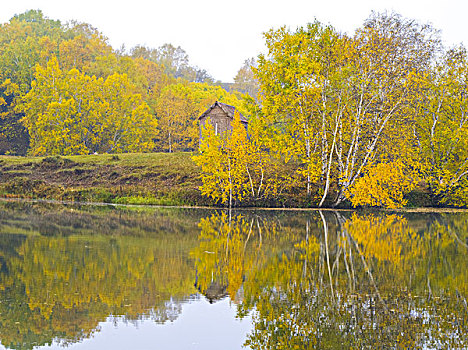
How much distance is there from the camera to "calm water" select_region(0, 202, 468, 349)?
763 centimetres

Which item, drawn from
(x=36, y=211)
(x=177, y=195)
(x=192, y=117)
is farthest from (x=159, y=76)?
(x=36, y=211)

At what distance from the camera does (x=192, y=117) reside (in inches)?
2731

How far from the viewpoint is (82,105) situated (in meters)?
Result: 60.5

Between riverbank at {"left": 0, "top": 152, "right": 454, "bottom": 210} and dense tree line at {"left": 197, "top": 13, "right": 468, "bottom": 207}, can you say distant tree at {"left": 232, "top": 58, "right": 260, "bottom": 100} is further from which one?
dense tree line at {"left": 197, "top": 13, "right": 468, "bottom": 207}

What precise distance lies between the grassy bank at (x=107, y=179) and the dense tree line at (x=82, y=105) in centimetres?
1133

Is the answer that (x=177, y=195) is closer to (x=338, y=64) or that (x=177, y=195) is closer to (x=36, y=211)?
(x=36, y=211)

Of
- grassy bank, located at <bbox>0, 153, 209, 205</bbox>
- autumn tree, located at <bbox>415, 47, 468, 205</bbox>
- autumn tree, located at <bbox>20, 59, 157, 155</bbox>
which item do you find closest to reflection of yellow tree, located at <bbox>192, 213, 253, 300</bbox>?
grassy bank, located at <bbox>0, 153, 209, 205</bbox>

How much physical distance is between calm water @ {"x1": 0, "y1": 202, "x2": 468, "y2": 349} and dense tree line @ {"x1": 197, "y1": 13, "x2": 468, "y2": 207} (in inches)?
431

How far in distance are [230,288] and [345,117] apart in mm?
23862

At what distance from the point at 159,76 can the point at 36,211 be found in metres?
60.5

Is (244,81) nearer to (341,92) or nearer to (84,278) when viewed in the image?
(341,92)

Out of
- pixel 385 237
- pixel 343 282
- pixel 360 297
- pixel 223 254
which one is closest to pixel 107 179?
pixel 385 237

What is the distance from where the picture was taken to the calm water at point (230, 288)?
7633 mm

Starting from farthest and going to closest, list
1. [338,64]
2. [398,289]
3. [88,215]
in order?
[338,64] < [88,215] < [398,289]
